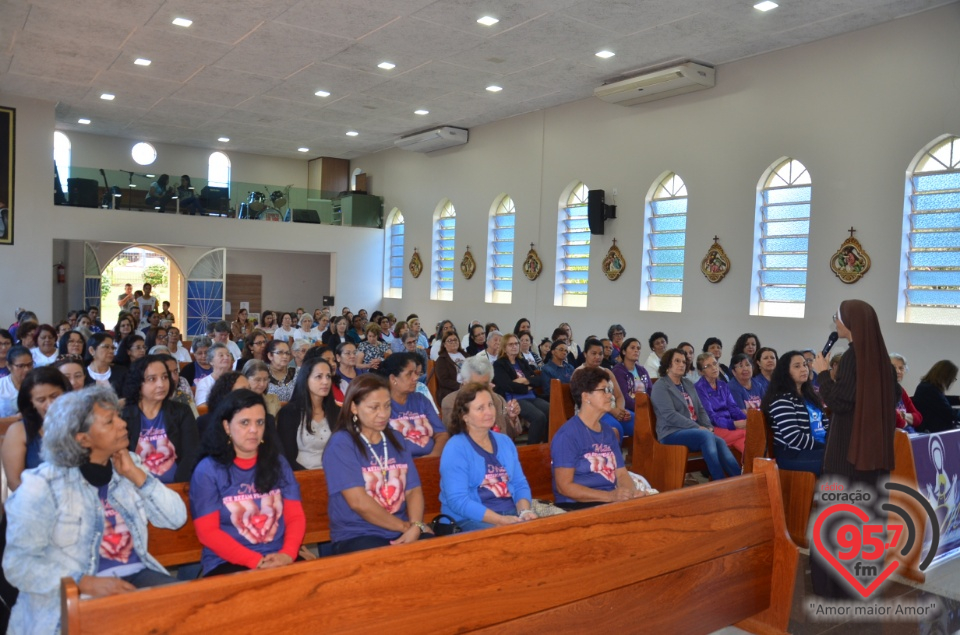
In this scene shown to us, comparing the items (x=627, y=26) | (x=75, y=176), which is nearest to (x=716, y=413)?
(x=627, y=26)

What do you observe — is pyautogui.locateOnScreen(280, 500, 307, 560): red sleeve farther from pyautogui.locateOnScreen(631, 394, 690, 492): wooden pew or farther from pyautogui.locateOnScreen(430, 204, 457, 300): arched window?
pyautogui.locateOnScreen(430, 204, 457, 300): arched window

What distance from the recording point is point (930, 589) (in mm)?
4211

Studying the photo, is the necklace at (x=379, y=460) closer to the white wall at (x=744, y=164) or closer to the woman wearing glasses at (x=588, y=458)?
the woman wearing glasses at (x=588, y=458)

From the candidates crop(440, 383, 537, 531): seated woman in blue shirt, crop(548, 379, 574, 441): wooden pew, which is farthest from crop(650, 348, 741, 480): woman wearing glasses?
crop(440, 383, 537, 531): seated woman in blue shirt

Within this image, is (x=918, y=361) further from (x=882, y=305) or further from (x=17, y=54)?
(x=17, y=54)

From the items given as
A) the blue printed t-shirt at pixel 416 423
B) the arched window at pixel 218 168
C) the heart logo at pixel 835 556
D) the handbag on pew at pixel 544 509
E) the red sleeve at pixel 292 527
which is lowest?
the heart logo at pixel 835 556

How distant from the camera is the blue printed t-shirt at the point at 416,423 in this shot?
177 inches

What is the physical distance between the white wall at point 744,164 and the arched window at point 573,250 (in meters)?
0.15

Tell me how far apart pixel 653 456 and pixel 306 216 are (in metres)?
12.3

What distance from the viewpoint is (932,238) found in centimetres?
864

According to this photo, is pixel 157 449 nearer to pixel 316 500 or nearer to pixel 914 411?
pixel 316 500

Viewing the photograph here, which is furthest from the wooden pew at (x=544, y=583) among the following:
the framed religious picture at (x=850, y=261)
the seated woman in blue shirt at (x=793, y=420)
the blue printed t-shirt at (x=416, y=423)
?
the framed religious picture at (x=850, y=261)

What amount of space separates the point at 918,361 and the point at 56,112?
14.9m

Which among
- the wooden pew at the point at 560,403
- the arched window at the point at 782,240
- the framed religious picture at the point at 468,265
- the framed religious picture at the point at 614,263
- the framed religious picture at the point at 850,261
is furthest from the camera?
the framed religious picture at the point at 468,265
